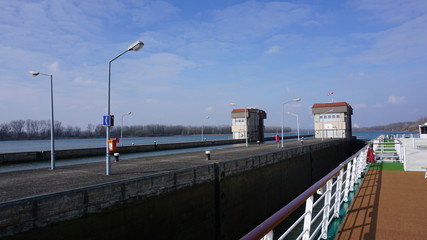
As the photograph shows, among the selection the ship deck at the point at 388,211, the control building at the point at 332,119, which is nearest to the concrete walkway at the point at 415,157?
the ship deck at the point at 388,211

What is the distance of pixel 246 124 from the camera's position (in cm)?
7094

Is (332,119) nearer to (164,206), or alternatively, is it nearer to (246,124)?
(246,124)

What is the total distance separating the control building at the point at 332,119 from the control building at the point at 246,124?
1701 cm

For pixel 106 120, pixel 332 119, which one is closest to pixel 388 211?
pixel 106 120

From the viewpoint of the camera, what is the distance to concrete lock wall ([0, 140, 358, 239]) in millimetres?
5348

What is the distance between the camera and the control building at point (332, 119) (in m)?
60.8

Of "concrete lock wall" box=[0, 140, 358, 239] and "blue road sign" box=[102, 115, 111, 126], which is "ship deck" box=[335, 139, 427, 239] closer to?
"concrete lock wall" box=[0, 140, 358, 239]

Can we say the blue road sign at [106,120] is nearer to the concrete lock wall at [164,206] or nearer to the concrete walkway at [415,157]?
the concrete lock wall at [164,206]

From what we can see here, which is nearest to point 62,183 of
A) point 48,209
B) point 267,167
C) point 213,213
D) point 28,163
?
point 48,209

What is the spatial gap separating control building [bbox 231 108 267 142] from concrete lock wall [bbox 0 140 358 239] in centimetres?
5747

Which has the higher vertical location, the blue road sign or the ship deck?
the blue road sign

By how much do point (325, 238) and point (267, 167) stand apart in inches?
445

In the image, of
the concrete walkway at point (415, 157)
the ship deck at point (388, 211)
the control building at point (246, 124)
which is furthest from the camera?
the control building at point (246, 124)

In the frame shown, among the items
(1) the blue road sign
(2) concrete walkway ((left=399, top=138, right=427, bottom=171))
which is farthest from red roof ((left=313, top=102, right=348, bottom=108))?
(1) the blue road sign
